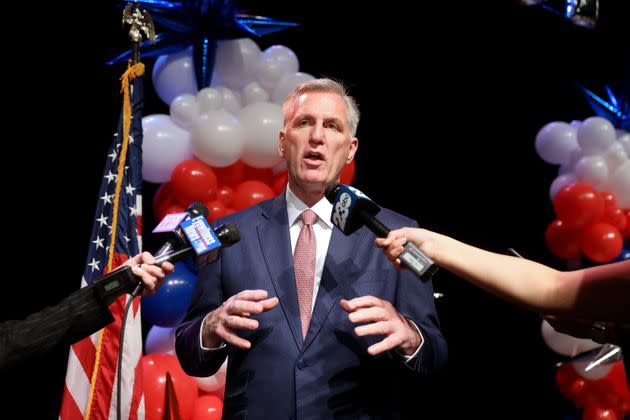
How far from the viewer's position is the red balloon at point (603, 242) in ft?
14.2

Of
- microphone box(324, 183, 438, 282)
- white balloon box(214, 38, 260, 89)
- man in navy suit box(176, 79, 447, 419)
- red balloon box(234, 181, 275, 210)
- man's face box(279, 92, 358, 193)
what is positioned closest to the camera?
microphone box(324, 183, 438, 282)

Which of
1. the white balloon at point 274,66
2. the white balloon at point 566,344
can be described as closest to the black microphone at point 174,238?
the white balloon at point 274,66

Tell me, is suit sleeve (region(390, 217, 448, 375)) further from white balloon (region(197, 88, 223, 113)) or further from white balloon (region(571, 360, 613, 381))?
white balloon (region(571, 360, 613, 381))

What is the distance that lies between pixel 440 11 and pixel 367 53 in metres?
0.70

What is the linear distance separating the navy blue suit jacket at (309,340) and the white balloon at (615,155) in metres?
3.02

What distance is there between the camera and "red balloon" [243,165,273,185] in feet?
13.0

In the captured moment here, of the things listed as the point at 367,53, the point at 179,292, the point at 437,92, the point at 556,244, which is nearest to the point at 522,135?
the point at 437,92

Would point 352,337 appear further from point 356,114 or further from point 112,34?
point 112,34

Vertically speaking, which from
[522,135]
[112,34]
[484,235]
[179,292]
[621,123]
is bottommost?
[484,235]

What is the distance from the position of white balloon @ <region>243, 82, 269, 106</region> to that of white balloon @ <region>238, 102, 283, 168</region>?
0.09m

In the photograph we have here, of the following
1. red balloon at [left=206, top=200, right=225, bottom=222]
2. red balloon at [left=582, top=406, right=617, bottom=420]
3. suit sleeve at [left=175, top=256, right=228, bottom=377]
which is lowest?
red balloon at [left=582, top=406, right=617, bottom=420]

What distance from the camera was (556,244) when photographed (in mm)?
4613

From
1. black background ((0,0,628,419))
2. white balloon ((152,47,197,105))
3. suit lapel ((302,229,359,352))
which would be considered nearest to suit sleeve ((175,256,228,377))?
suit lapel ((302,229,359,352))

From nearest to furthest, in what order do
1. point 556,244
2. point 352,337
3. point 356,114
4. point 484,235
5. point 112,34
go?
point 352,337, point 356,114, point 112,34, point 556,244, point 484,235
